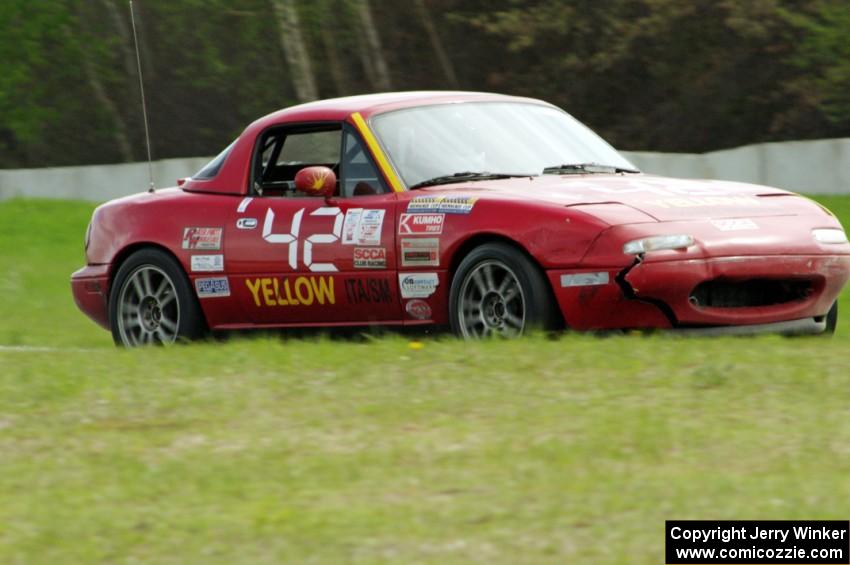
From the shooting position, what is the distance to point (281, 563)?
453 cm

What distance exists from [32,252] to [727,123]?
13665 mm

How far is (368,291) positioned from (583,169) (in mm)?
1488

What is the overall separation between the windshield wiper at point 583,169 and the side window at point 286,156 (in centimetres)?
128

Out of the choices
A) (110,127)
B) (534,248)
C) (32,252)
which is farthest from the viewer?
(110,127)

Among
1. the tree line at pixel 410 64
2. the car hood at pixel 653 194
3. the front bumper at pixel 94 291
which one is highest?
the tree line at pixel 410 64

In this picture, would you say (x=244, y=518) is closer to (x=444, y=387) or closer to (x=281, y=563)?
(x=281, y=563)

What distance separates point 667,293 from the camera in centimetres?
803

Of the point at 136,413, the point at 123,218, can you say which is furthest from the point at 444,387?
→ the point at 123,218

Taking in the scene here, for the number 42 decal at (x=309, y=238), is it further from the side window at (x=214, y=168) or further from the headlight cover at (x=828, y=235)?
the headlight cover at (x=828, y=235)

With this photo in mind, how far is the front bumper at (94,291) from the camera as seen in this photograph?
10.4 meters

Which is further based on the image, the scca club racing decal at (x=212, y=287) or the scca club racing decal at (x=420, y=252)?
the scca club racing decal at (x=212, y=287)

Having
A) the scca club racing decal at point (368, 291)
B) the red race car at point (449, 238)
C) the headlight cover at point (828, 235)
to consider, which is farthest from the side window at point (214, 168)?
the headlight cover at point (828, 235)

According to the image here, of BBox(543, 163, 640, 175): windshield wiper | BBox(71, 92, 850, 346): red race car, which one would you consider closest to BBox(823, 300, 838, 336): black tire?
BBox(71, 92, 850, 346): red race car

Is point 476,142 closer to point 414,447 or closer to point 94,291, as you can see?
point 94,291
